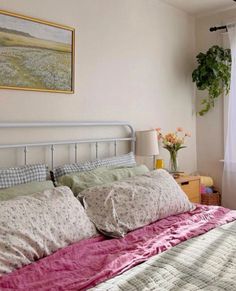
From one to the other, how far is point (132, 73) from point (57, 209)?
5.81ft

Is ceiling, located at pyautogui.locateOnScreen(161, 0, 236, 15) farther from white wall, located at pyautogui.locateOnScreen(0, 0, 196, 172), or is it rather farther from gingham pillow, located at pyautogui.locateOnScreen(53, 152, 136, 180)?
gingham pillow, located at pyautogui.locateOnScreen(53, 152, 136, 180)

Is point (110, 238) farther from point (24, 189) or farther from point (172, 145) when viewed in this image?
point (172, 145)

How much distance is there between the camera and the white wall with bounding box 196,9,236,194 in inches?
145

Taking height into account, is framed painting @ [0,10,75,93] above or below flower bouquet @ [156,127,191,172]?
above

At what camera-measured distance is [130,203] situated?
2.03 meters

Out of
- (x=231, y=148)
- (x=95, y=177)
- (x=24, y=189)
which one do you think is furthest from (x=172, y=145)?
(x=24, y=189)

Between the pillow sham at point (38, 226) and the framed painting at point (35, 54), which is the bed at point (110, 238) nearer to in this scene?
the pillow sham at point (38, 226)

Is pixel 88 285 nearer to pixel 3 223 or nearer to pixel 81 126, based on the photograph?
pixel 3 223

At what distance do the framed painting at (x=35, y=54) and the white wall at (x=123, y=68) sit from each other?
0.19 ft

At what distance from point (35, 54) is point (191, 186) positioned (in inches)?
71.6

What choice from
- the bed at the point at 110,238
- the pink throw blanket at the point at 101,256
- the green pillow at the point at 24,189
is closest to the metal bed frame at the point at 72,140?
the bed at the point at 110,238

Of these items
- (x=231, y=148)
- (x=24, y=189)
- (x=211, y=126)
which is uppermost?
(x=211, y=126)

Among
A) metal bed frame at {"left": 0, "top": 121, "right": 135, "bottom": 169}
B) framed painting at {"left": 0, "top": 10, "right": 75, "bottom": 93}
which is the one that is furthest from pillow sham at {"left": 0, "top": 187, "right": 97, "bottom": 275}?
framed painting at {"left": 0, "top": 10, "right": 75, "bottom": 93}

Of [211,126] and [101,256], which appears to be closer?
[101,256]
